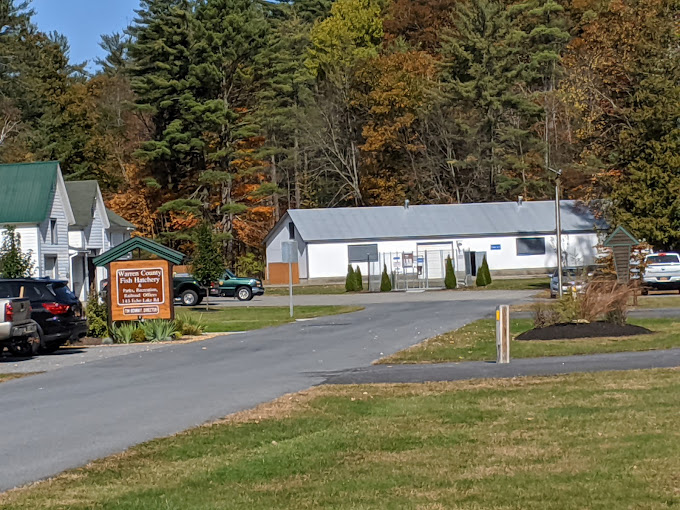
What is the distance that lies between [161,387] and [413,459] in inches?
312

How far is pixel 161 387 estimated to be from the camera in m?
16.8

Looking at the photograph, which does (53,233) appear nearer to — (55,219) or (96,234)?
(55,219)

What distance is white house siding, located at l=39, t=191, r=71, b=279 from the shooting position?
5159 cm

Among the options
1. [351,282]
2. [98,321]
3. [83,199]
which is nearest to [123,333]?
[98,321]

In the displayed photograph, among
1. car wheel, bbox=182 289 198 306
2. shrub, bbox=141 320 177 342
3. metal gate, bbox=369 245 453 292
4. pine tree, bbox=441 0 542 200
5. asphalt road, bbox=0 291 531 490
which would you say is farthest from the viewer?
pine tree, bbox=441 0 542 200

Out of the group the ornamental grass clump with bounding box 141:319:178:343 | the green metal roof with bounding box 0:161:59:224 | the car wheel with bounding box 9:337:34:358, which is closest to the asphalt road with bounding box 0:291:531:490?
the ornamental grass clump with bounding box 141:319:178:343

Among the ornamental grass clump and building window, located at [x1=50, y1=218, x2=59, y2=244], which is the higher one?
building window, located at [x1=50, y1=218, x2=59, y2=244]

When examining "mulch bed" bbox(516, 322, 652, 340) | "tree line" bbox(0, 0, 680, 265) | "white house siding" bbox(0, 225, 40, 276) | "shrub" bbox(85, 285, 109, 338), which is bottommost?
"mulch bed" bbox(516, 322, 652, 340)

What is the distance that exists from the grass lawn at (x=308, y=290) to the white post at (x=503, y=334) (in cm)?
4114

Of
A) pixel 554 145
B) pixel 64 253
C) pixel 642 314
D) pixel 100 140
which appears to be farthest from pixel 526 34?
pixel 642 314

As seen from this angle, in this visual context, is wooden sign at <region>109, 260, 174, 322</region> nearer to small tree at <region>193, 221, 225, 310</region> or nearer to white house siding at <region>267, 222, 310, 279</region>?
small tree at <region>193, 221, 225, 310</region>

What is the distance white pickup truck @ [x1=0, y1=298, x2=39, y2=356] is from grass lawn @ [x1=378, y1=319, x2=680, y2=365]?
26.2 feet

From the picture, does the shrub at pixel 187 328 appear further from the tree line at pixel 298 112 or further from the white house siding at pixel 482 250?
the white house siding at pixel 482 250

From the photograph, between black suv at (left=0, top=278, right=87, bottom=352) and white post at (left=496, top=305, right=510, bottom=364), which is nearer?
white post at (left=496, top=305, right=510, bottom=364)
